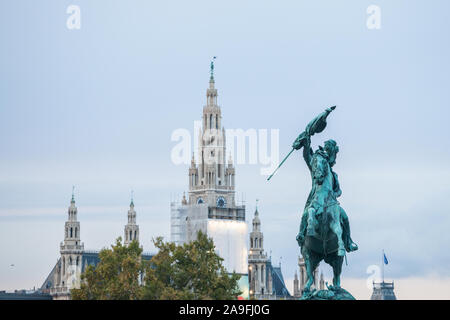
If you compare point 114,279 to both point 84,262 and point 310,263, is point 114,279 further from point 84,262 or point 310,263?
point 84,262

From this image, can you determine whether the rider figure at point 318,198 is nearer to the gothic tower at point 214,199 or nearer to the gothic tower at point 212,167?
the gothic tower at point 214,199

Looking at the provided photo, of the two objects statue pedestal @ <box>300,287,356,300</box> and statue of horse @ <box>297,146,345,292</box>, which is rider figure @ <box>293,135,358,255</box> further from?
statue pedestal @ <box>300,287,356,300</box>

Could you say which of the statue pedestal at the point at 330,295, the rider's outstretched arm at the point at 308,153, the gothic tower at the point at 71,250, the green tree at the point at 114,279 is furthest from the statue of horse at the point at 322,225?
the gothic tower at the point at 71,250

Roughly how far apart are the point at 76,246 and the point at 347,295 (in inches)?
5791

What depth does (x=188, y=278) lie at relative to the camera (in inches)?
3686

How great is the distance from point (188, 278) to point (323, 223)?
51.7m

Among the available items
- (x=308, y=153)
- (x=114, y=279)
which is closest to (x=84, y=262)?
(x=114, y=279)

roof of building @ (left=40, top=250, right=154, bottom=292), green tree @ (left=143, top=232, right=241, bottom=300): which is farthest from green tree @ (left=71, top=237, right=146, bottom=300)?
roof of building @ (left=40, top=250, right=154, bottom=292)

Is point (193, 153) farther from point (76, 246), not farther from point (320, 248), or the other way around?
point (320, 248)

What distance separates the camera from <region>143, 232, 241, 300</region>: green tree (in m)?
91.4

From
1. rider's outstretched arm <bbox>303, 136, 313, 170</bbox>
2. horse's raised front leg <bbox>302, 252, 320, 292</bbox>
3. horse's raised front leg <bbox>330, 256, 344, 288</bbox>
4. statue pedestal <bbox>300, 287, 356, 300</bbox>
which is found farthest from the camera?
rider's outstretched arm <bbox>303, 136, 313, 170</bbox>

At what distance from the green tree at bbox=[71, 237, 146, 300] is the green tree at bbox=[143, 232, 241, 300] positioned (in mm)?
1262

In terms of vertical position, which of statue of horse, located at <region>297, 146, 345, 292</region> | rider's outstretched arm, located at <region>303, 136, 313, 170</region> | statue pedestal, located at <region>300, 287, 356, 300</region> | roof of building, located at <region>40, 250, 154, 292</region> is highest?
roof of building, located at <region>40, 250, 154, 292</region>
